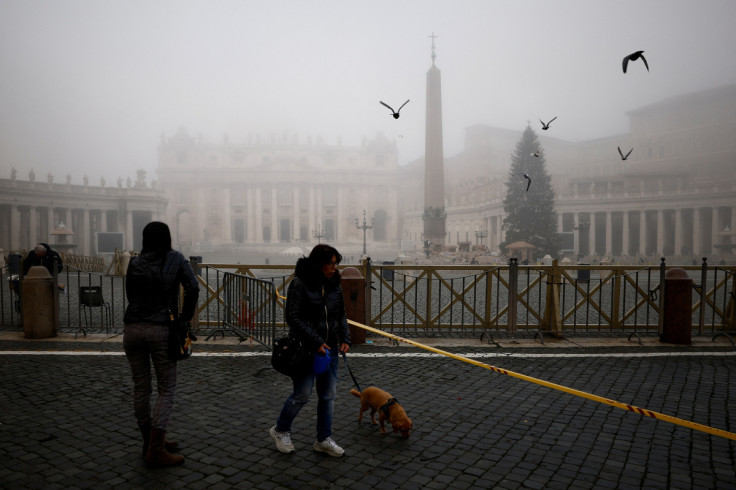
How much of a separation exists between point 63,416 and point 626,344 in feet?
26.4

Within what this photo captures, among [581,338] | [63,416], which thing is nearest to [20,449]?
[63,416]

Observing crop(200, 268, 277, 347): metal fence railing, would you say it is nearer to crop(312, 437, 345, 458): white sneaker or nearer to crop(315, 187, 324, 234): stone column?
crop(312, 437, 345, 458): white sneaker

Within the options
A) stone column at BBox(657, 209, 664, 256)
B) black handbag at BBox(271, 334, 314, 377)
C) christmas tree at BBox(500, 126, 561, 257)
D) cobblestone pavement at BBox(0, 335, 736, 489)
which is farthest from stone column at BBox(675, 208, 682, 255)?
black handbag at BBox(271, 334, 314, 377)

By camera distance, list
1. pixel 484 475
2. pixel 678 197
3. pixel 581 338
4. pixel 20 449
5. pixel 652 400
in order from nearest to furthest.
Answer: pixel 484 475 < pixel 20 449 < pixel 652 400 < pixel 581 338 < pixel 678 197

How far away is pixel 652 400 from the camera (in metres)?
5.31

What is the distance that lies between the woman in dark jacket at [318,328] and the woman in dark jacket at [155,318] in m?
0.78

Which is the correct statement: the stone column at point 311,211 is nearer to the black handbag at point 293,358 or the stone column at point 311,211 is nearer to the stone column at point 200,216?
the stone column at point 200,216

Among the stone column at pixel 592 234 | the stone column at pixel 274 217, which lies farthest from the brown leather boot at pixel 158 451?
the stone column at pixel 274 217

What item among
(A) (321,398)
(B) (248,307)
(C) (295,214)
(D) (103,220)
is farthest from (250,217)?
(A) (321,398)

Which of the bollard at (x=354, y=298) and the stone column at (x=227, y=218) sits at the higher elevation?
the stone column at (x=227, y=218)

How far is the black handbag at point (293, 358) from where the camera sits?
382 cm

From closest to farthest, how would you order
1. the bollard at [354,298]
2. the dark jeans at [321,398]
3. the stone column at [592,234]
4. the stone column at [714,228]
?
1. the dark jeans at [321,398]
2. the bollard at [354,298]
3. the stone column at [714,228]
4. the stone column at [592,234]

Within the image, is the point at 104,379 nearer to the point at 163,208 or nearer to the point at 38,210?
the point at 38,210

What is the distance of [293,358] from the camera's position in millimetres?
3822
